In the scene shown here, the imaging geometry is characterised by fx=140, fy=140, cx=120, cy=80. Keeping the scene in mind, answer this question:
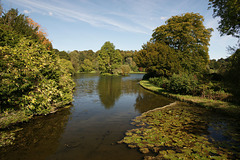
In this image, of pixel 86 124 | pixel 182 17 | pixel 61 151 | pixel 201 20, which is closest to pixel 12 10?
pixel 86 124

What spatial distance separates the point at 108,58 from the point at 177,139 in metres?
58.5

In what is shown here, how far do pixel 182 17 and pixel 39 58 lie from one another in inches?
1296

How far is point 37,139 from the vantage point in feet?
22.6

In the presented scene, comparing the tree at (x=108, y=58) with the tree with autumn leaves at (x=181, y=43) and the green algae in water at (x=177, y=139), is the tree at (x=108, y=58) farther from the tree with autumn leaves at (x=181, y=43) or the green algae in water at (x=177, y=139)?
the green algae in water at (x=177, y=139)

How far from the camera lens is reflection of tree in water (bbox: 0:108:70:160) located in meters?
5.73

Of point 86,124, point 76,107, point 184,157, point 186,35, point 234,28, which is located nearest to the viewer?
point 184,157

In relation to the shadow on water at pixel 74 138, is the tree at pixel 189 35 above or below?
above

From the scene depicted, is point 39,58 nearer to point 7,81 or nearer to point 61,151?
point 7,81

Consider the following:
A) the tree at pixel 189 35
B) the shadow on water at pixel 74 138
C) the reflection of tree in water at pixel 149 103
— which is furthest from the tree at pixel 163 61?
the shadow on water at pixel 74 138

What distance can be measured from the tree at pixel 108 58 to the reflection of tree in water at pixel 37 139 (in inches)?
2118

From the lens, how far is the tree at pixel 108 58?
207 feet

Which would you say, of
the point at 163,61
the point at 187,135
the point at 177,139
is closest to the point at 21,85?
the point at 177,139

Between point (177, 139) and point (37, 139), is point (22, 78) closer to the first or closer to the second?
point (37, 139)

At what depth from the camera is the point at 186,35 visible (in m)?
30.3
